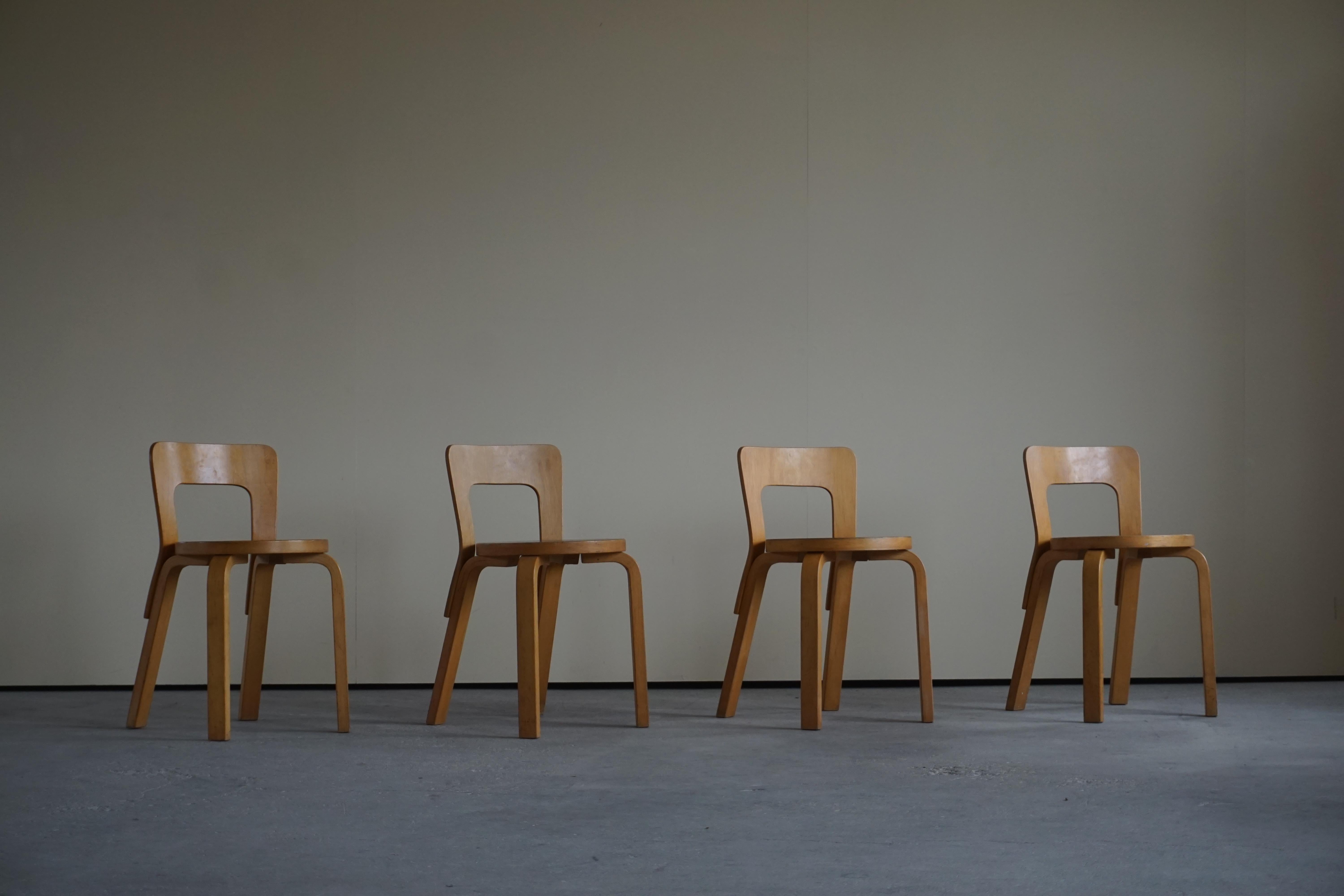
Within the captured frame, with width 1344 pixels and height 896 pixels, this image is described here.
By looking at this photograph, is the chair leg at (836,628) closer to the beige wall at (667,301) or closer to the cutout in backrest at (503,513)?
the beige wall at (667,301)

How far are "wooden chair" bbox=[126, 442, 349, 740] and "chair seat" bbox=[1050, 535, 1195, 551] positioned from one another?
6.59ft

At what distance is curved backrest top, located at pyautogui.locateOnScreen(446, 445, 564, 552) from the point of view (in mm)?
3126

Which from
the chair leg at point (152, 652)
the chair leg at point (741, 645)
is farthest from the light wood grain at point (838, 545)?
the chair leg at point (152, 652)

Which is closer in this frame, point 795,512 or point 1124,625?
point 1124,625

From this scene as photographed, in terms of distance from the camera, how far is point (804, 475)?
11.1 ft

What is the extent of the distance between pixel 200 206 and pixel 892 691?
2.97 metres

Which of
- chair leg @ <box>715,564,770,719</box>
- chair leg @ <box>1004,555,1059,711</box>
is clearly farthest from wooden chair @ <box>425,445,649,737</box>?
chair leg @ <box>1004,555,1059,711</box>

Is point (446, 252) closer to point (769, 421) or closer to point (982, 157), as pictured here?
point (769, 421)

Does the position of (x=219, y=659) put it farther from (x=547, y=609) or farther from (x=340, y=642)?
(x=547, y=609)

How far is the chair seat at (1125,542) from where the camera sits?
298 cm

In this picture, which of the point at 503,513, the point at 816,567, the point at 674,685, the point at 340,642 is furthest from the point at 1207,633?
the point at 340,642

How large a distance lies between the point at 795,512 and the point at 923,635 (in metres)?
0.92

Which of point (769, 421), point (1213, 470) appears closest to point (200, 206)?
point (769, 421)

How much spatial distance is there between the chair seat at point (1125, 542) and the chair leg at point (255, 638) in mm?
2252
